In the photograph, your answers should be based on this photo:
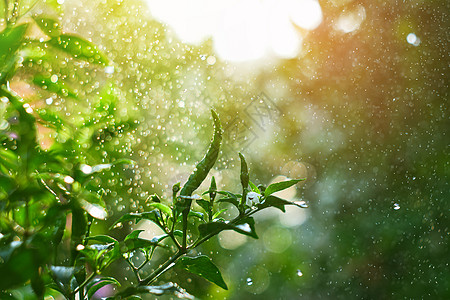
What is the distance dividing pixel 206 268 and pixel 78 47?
0.19 meters

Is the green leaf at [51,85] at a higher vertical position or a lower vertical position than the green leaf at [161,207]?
higher

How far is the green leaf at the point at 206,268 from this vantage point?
283 mm

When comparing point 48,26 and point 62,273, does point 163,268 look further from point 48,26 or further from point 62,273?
point 48,26

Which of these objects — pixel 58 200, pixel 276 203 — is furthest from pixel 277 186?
pixel 58 200

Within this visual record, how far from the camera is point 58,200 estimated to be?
0.25 metres

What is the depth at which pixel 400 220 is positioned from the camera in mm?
1019

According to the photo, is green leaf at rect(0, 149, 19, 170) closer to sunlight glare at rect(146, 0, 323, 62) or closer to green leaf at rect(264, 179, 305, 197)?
green leaf at rect(264, 179, 305, 197)

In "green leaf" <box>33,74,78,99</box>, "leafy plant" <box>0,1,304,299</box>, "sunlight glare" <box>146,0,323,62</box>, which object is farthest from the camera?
"sunlight glare" <box>146,0,323,62</box>

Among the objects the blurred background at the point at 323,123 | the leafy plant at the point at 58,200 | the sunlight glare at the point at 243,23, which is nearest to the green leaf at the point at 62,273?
the leafy plant at the point at 58,200

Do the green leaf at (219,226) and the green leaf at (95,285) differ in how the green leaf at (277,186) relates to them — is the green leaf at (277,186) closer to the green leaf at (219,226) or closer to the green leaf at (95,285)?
the green leaf at (219,226)

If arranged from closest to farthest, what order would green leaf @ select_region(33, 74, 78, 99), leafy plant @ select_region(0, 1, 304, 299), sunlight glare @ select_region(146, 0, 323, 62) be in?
leafy plant @ select_region(0, 1, 304, 299) → green leaf @ select_region(33, 74, 78, 99) → sunlight glare @ select_region(146, 0, 323, 62)

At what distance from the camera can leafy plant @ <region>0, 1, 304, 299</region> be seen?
0.21m

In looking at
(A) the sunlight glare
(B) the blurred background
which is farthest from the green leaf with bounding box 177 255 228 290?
(A) the sunlight glare

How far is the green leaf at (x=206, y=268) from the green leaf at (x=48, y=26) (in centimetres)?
20
